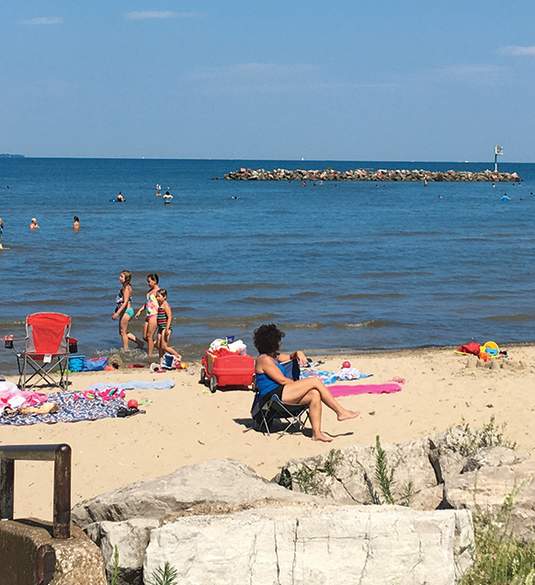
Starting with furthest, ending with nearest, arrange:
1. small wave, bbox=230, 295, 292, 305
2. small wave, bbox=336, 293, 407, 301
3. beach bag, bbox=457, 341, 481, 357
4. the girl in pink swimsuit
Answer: small wave, bbox=336, 293, 407, 301
small wave, bbox=230, 295, 292, 305
the girl in pink swimsuit
beach bag, bbox=457, 341, 481, 357

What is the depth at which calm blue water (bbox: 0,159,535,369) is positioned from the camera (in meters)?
16.5

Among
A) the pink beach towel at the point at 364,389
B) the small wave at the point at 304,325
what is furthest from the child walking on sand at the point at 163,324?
the small wave at the point at 304,325

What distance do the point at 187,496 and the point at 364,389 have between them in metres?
6.48

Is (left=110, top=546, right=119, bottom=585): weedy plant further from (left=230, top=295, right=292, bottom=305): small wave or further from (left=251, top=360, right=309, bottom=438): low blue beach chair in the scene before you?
(left=230, top=295, right=292, bottom=305): small wave

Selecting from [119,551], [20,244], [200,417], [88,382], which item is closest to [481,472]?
[119,551]

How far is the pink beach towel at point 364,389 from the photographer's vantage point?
10.6 m

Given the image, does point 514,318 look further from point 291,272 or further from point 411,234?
point 411,234

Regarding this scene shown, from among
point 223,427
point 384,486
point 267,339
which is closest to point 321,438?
point 267,339

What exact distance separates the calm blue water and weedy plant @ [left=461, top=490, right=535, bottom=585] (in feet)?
33.7

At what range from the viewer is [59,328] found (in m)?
11.4

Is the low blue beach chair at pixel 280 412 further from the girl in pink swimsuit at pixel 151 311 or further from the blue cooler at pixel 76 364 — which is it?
the girl in pink swimsuit at pixel 151 311

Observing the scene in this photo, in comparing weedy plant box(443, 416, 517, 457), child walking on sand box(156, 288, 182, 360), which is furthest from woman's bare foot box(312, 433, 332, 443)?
child walking on sand box(156, 288, 182, 360)

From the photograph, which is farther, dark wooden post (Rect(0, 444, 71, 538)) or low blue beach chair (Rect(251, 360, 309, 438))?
low blue beach chair (Rect(251, 360, 309, 438))

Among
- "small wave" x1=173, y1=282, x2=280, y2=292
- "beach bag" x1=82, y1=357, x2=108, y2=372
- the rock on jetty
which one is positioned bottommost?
"beach bag" x1=82, y1=357, x2=108, y2=372
